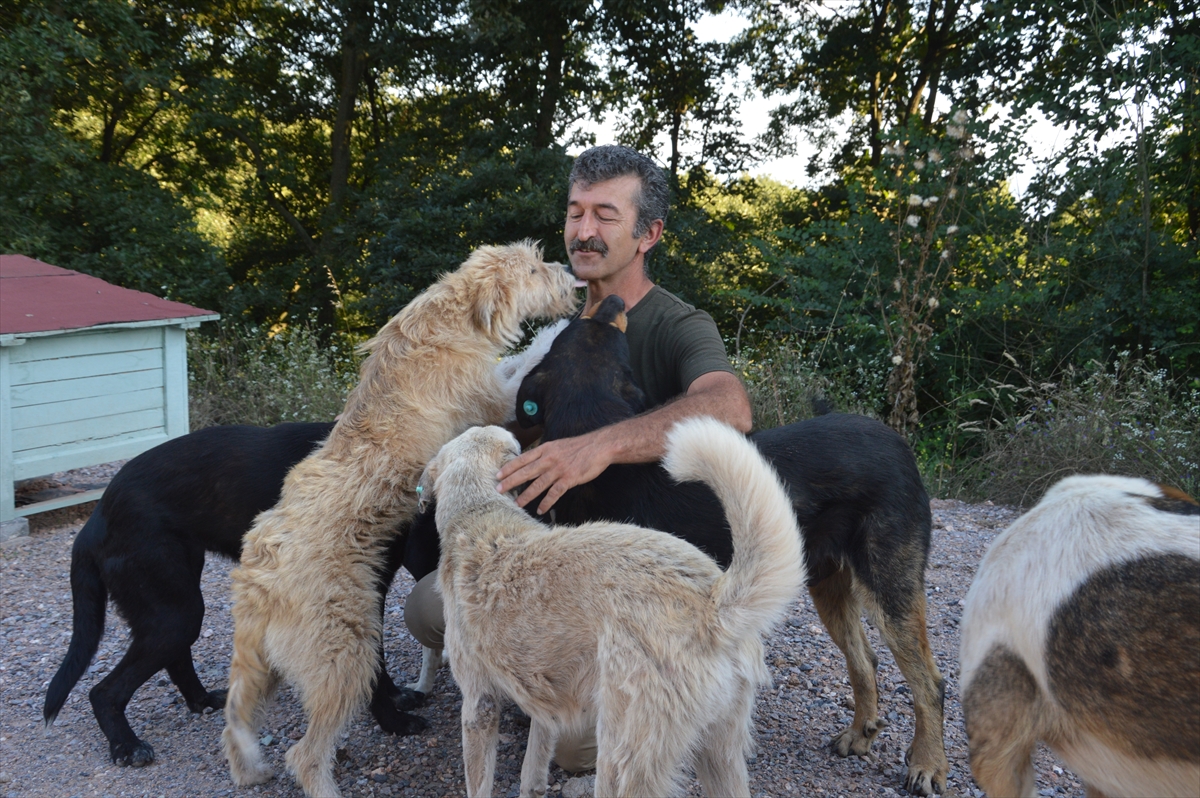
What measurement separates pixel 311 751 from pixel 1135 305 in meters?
8.94

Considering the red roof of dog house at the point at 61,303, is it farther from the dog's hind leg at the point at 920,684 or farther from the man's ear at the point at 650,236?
the dog's hind leg at the point at 920,684

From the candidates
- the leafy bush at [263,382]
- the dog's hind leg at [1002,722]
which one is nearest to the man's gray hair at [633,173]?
the dog's hind leg at [1002,722]

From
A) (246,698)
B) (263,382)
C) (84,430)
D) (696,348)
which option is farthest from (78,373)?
(696,348)

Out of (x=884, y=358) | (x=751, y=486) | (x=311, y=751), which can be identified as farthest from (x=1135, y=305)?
(x=311, y=751)

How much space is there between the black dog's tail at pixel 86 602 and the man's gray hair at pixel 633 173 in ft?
8.48

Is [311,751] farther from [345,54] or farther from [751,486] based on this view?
[345,54]

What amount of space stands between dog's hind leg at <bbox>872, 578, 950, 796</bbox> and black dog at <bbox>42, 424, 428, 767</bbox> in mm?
1938

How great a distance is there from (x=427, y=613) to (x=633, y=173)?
83.0 inches

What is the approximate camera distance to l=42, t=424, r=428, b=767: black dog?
11.6 ft

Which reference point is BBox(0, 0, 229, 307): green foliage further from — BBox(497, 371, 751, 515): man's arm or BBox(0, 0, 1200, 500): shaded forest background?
BBox(497, 371, 751, 515): man's arm

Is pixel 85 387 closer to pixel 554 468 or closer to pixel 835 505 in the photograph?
pixel 554 468

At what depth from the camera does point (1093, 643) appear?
2.00 metres

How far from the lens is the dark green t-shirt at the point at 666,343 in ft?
12.1

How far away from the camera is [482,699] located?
8.93 ft
